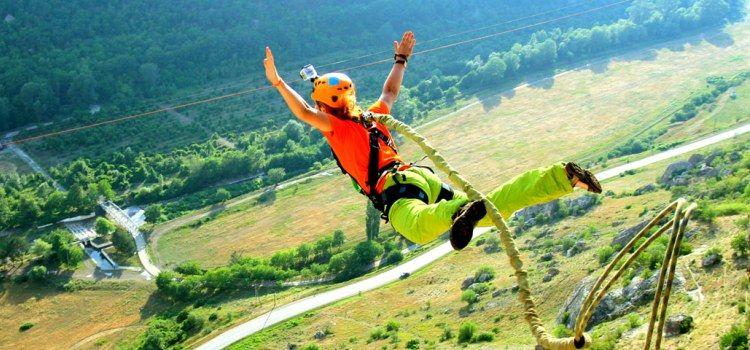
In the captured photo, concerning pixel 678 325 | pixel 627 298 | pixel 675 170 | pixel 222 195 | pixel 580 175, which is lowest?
pixel 675 170

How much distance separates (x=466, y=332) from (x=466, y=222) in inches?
667

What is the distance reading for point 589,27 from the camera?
8062 centimetres

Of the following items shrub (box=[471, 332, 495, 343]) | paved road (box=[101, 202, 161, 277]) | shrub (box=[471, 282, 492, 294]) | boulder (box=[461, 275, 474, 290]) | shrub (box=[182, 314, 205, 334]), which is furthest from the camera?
paved road (box=[101, 202, 161, 277])

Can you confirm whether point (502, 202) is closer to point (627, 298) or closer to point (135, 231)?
point (627, 298)

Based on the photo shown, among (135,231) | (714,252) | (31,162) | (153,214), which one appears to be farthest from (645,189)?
(31,162)

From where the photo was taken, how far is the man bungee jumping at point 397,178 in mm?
6793

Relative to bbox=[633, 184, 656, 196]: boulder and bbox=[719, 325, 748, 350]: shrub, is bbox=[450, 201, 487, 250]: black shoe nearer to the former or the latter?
bbox=[719, 325, 748, 350]: shrub

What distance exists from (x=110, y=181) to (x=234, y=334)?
25.8 m

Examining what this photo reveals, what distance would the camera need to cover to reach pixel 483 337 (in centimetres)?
2223

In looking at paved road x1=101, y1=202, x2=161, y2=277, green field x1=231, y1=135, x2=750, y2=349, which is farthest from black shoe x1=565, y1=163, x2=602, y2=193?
paved road x1=101, y1=202, x2=161, y2=277

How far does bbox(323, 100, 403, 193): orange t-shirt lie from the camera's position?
9047 mm

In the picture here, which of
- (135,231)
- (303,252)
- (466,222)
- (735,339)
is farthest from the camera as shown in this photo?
(135,231)

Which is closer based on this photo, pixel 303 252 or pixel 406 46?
pixel 406 46

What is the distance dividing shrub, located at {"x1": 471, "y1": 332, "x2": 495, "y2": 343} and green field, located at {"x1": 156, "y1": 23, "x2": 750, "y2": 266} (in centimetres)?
1965
